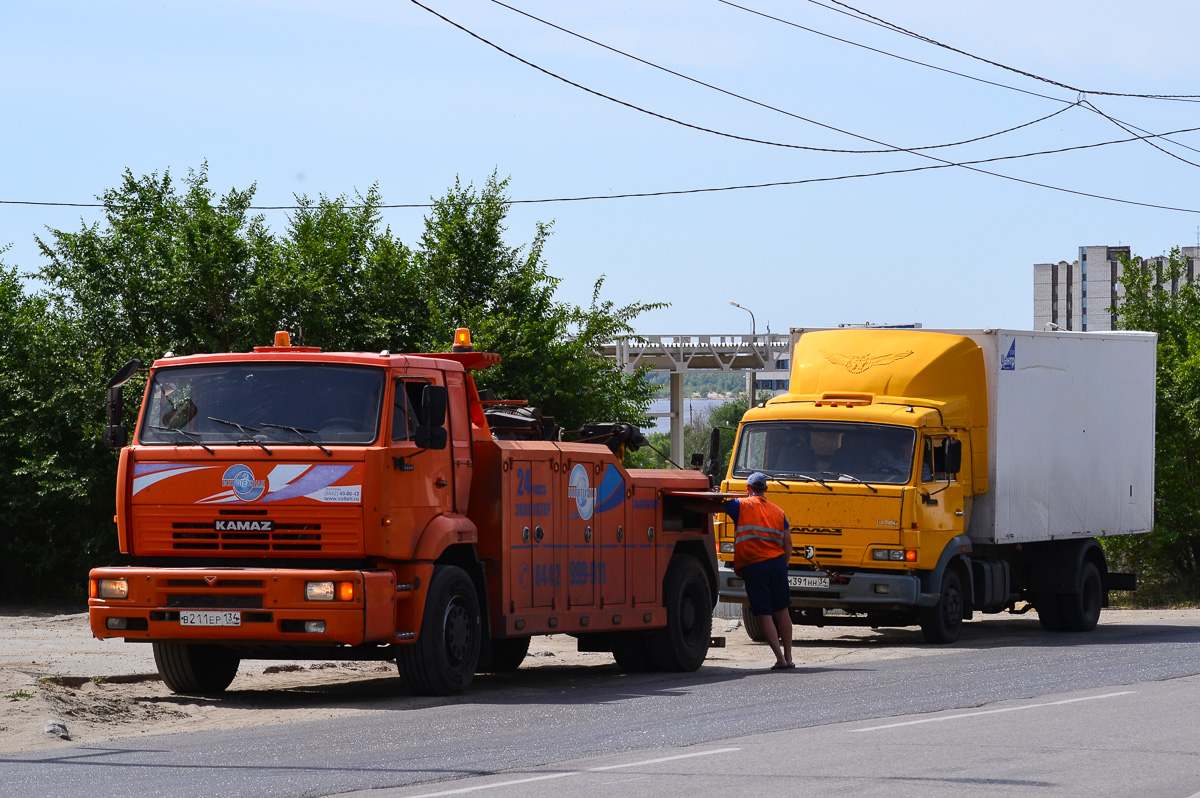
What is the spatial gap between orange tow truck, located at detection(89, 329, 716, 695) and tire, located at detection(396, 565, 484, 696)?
0.05 feet

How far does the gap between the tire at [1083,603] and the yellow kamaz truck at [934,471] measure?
1.2 inches

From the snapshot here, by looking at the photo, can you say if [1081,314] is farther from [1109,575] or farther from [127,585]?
[127,585]

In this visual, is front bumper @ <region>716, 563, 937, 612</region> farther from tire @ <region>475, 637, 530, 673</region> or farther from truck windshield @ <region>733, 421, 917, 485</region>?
tire @ <region>475, 637, 530, 673</region>

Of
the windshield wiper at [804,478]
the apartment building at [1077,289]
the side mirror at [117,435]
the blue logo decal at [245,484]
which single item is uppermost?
the apartment building at [1077,289]

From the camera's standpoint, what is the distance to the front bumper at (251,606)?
11.6m

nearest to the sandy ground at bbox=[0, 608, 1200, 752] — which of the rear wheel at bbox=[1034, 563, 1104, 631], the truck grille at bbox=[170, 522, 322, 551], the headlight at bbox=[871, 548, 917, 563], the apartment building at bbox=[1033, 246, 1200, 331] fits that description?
the rear wheel at bbox=[1034, 563, 1104, 631]

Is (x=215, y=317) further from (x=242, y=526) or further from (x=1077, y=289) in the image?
(x=1077, y=289)

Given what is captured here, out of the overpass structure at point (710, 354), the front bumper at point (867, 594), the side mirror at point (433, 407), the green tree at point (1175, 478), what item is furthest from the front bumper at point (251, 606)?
the overpass structure at point (710, 354)

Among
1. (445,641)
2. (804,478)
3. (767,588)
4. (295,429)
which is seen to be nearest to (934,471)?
(804,478)

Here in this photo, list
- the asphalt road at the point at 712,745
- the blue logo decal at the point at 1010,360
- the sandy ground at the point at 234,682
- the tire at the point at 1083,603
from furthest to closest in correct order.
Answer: the tire at the point at 1083,603 → the blue logo decal at the point at 1010,360 → the sandy ground at the point at 234,682 → the asphalt road at the point at 712,745

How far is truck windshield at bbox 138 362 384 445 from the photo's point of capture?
11992 millimetres

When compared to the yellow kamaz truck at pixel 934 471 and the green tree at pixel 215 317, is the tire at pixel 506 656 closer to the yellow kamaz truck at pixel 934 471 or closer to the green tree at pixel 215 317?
the yellow kamaz truck at pixel 934 471

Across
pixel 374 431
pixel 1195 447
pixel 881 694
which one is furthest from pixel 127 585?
pixel 1195 447

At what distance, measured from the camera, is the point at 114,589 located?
12.0 m
